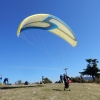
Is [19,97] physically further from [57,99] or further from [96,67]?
[96,67]

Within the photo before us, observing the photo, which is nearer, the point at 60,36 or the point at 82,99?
the point at 82,99

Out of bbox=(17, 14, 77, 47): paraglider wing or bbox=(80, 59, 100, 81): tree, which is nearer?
bbox=(17, 14, 77, 47): paraglider wing

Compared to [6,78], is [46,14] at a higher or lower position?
higher

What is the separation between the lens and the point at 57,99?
59.8ft

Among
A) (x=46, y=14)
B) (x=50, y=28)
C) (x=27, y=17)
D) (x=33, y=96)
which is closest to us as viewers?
(x=33, y=96)

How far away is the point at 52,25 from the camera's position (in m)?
26.7

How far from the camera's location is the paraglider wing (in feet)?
81.4

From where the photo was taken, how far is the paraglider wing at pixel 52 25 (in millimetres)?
24820

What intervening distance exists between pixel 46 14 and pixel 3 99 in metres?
12.0

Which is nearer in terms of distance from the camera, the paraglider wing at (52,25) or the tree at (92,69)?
the paraglider wing at (52,25)

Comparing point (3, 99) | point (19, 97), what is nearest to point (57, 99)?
point (19, 97)

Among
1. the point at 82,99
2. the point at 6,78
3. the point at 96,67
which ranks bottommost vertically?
the point at 82,99

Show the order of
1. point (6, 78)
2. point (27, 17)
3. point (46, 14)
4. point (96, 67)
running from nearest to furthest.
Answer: point (27, 17), point (46, 14), point (6, 78), point (96, 67)

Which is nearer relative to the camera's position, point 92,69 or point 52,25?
point 52,25
